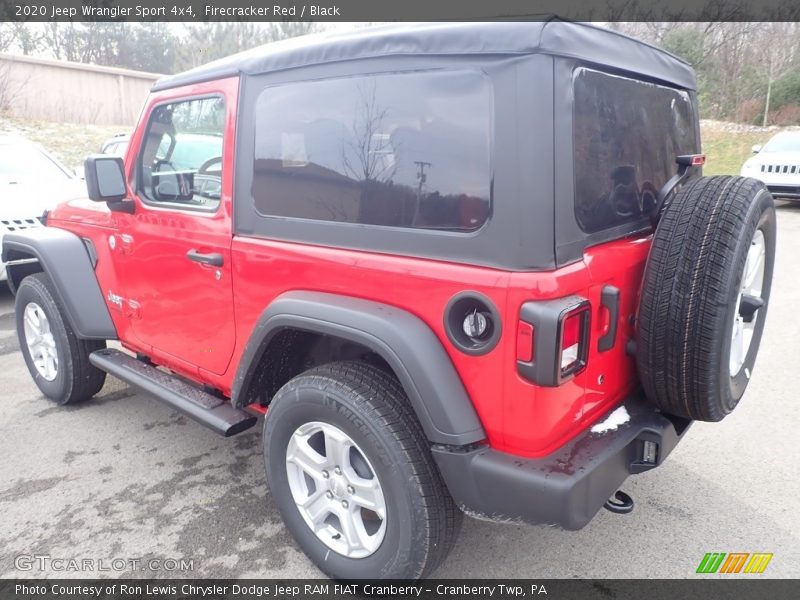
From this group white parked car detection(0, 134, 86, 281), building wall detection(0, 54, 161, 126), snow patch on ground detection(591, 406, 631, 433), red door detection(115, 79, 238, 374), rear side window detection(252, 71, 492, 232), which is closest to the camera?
rear side window detection(252, 71, 492, 232)

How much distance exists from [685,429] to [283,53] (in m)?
2.17

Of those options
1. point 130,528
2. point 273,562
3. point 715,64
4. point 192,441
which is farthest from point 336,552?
point 715,64

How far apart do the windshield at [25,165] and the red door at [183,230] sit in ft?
15.2

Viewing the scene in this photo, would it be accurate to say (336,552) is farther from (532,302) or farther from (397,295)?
(532,302)

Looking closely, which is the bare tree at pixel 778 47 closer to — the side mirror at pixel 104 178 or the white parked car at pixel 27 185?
the white parked car at pixel 27 185

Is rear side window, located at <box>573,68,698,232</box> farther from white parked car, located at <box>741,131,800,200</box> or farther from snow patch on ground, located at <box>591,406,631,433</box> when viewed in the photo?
white parked car, located at <box>741,131,800,200</box>

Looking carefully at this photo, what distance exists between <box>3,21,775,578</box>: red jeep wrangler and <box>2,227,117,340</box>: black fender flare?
44.8 inches

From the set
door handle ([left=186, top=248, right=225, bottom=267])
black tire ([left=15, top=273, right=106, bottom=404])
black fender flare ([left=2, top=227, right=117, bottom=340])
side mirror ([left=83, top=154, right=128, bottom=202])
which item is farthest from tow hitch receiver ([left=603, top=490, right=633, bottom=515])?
black tire ([left=15, top=273, right=106, bottom=404])

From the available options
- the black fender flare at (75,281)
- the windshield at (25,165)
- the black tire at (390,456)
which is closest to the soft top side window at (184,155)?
the black fender flare at (75,281)

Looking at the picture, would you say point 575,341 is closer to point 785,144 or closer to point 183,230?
point 183,230

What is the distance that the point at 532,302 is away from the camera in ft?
5.54

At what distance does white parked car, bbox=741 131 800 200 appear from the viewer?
A: 11430 millimetres

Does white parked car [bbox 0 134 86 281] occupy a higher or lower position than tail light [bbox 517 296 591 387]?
higher

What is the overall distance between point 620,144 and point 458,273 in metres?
0.84
